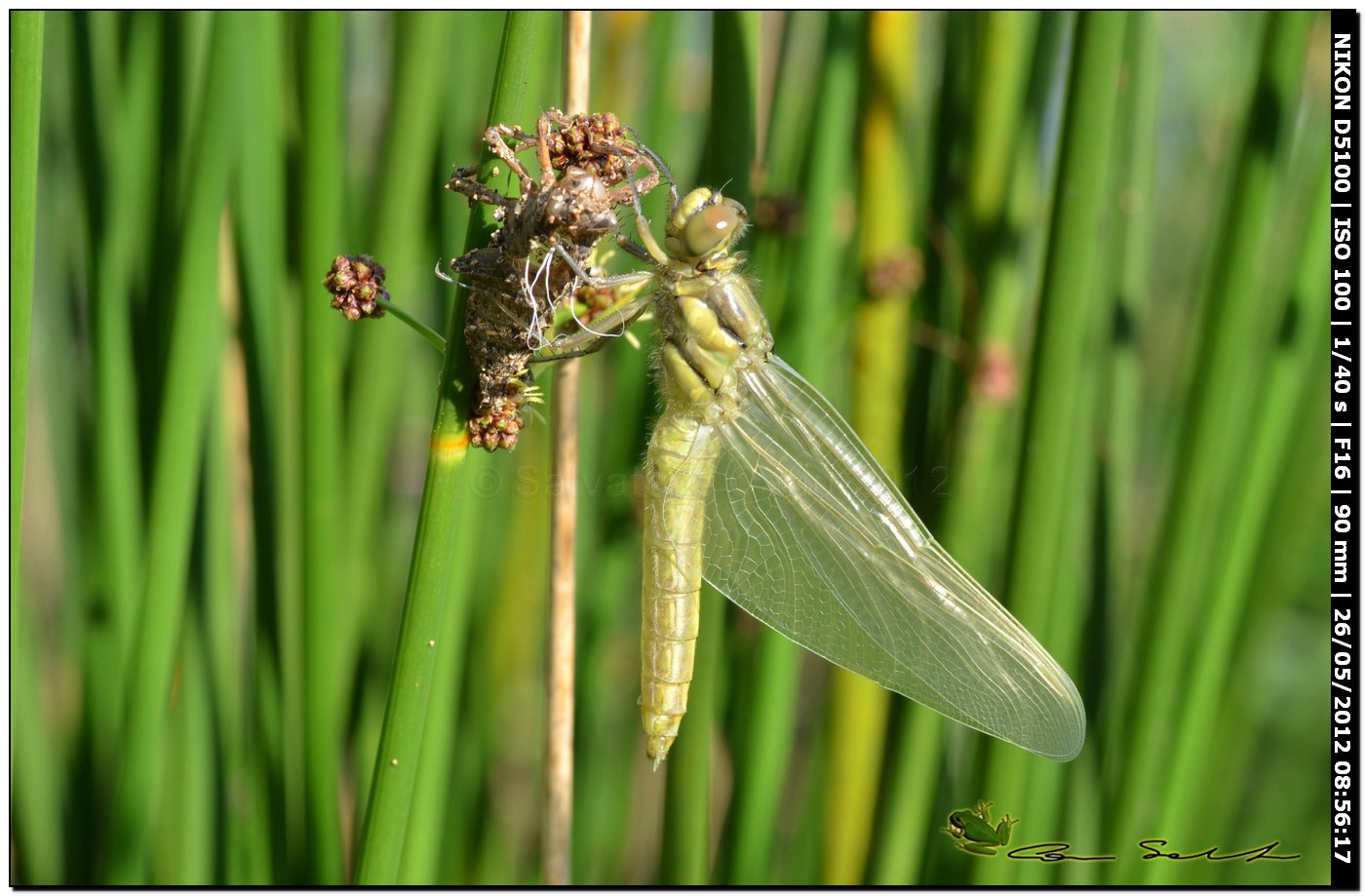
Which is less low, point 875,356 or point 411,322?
point 875,356

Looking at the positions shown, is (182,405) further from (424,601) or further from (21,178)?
(424,601)

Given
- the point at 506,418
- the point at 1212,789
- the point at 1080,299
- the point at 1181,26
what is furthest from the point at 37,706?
the point at 1181,26

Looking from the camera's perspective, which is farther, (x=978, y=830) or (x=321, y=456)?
(x=978, y=830)

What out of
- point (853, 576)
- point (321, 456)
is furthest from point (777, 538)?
point (321, 456)

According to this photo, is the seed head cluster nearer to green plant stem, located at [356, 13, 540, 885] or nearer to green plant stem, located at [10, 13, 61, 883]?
green plant stem, located at [356, 13, 540, 885]

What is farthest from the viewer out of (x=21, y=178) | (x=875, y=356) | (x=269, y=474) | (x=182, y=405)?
(x=875, y=356)

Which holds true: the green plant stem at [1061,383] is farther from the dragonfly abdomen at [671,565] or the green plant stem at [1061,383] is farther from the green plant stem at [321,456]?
the green plant stem at [321,456]

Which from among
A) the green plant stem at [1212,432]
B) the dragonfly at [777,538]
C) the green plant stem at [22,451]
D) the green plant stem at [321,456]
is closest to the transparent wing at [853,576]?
the dragonfly at [777,538]

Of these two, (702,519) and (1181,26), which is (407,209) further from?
(1181,26)
